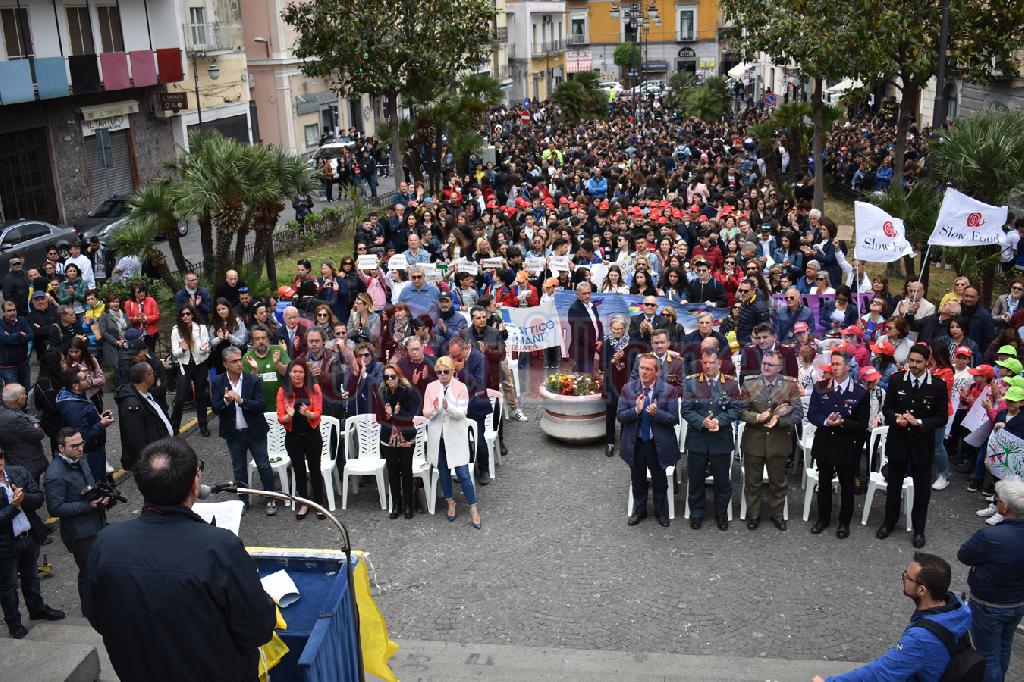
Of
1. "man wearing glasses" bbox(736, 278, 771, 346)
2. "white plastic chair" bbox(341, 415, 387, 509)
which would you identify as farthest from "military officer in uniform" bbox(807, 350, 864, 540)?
"white plastic chair" bbox(341, 415, 387, 509)

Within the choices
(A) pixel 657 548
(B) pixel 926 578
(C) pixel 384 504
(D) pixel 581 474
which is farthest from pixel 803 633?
(C) pixel 384 504

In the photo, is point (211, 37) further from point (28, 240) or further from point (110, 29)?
point (28, 240)

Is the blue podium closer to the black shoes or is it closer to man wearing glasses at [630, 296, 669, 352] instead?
the black shoes

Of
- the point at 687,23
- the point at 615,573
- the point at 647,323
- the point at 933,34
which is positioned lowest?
the point at 615,573

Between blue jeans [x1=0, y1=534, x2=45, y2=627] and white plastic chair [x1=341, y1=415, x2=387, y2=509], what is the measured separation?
9.64ft

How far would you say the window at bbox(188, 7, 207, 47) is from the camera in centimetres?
3356

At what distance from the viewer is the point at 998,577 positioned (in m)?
6.01

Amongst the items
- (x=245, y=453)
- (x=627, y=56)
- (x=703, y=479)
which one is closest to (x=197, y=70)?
(x=245, y=453)

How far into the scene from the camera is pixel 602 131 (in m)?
38.7

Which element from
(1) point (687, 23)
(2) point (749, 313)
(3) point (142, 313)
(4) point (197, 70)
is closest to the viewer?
(2) point (749, 313)

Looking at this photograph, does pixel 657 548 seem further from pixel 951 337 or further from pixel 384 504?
pixel 951 337

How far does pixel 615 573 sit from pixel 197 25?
30.6 meters

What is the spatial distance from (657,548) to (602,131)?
104ft

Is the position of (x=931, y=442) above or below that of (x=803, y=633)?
above
